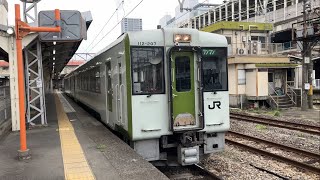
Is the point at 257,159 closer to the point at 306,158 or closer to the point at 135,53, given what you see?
the point at 306,158

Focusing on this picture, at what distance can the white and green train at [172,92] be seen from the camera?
6547 mm

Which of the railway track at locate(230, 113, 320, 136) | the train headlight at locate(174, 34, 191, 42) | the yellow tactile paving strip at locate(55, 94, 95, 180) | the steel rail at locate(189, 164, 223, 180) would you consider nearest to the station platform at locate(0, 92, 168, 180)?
the yellow tactile paving strip at locate(55, 94, 95, 180)

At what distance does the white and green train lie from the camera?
655 cm

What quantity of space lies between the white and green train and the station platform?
631 mm

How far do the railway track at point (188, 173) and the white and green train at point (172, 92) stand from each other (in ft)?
1.10

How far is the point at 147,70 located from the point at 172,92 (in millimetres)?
661

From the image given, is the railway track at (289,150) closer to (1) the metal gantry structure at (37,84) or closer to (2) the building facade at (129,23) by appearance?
(1) the metal gantry structure at (37,84)

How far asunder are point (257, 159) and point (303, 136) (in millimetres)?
4080

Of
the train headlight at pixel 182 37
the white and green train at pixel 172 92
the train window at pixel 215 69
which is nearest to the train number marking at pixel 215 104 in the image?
Answer: the white and green train at pixel 172 92

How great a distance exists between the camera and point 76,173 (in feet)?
17.6

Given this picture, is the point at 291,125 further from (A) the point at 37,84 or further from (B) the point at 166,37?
(A) the point at 37,84

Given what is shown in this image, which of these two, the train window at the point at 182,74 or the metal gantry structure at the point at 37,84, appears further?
the metal gantry structure at the point at 37,84

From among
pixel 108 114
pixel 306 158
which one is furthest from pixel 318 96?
pixel 108 114

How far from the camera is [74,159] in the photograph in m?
6.25
